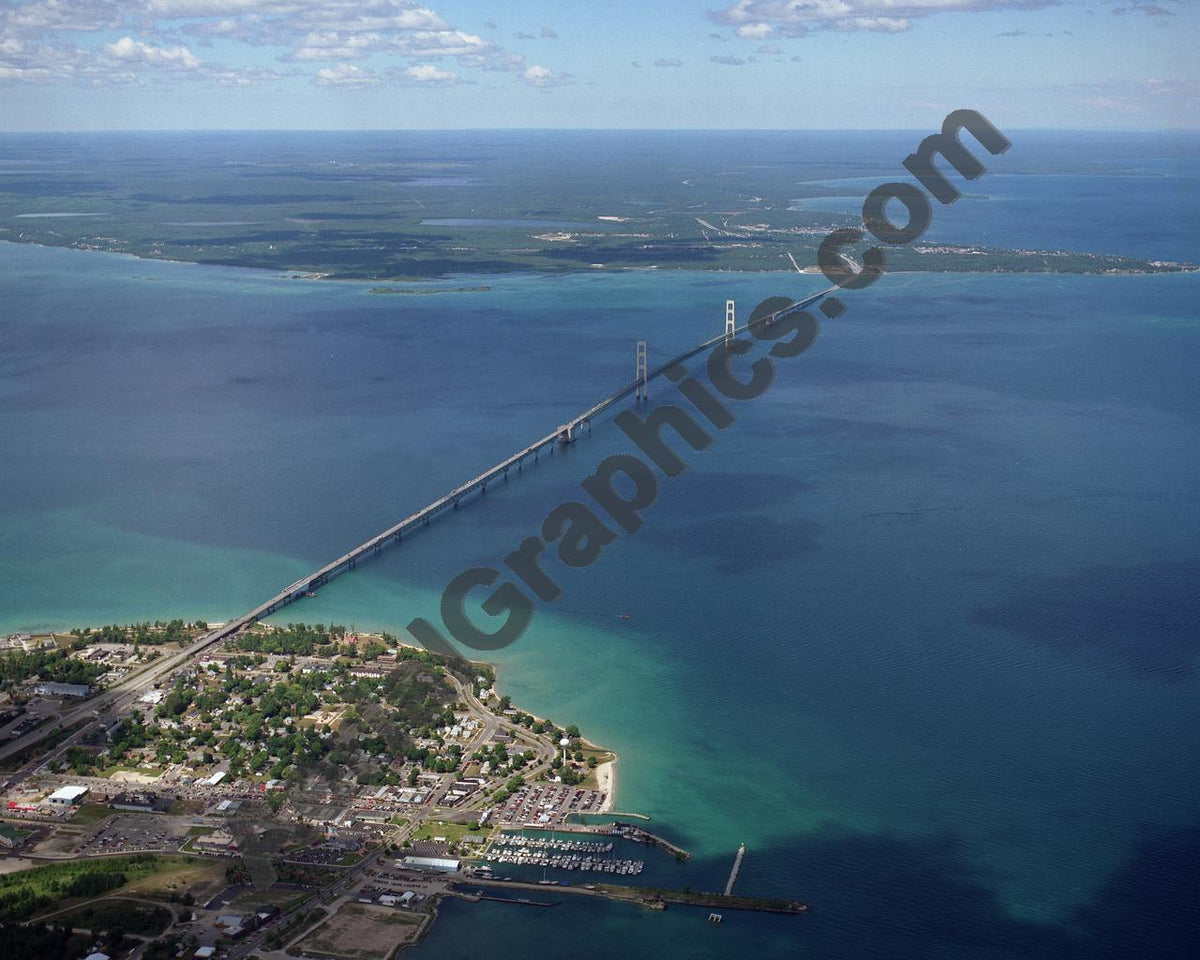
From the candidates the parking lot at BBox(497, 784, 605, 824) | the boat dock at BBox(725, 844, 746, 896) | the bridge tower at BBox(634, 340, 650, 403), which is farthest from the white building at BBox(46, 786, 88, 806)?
the bridge tower at BBox(634, 340, 650, 403)

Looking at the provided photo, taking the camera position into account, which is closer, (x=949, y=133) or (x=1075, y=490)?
(x=949, y=133)

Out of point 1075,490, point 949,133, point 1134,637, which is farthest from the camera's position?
point 1075,490

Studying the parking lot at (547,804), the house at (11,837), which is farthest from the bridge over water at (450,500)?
the parking lot at (547,804)

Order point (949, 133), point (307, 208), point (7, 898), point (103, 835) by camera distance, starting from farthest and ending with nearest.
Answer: point (307, 208), point (949, 133), point (103, 835), point (7, 898)

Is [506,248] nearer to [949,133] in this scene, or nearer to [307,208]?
[307,208]

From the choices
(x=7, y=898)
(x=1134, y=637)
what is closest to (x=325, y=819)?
(x=7, y=898)

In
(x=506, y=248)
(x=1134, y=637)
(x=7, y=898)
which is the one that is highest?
(x=506, y=248)

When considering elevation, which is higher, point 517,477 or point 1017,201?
point 1017,201

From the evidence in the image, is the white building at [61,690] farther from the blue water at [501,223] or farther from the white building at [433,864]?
the blue water at [501,223]
